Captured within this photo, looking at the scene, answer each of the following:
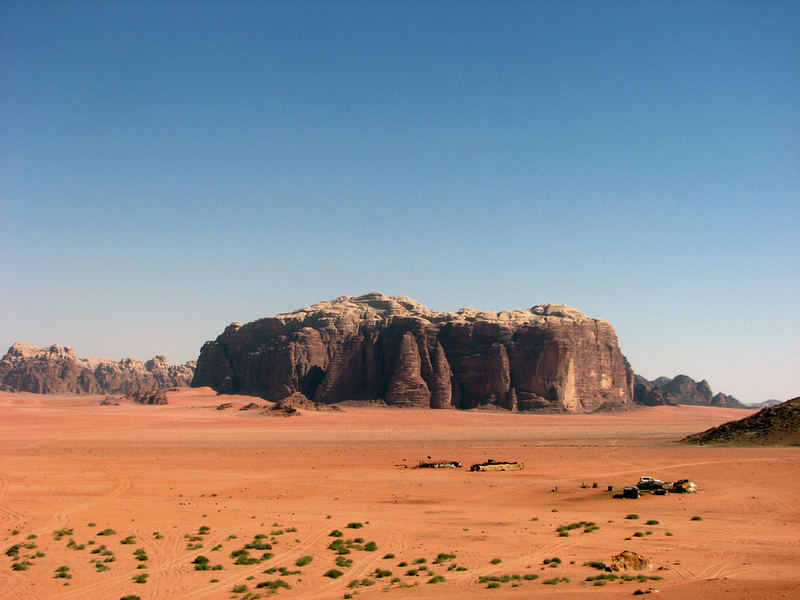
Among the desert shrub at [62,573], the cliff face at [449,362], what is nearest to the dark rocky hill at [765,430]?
the desert shrub at [62,573]

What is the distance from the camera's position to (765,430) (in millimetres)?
48312

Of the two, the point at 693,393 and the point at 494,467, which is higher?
the point at 693,393

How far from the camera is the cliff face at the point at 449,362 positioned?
3866 inches

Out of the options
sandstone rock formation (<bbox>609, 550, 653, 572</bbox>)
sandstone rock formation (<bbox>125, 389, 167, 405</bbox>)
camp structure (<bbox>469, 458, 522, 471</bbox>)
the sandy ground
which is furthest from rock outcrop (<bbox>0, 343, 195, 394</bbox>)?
sandstone rock formation (<bbox>609, 550, 653, 572</bbox>)

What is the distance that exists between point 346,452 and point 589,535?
2974cm

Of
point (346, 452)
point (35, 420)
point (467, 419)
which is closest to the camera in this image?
point (346, 452)

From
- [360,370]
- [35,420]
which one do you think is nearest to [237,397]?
[360,370]

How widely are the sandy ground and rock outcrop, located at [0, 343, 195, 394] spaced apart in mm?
117660

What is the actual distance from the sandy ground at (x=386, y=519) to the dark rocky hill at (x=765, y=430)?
2902 millimetres

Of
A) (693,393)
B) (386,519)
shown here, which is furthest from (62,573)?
(693,393)

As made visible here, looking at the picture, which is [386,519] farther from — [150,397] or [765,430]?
[150,397]

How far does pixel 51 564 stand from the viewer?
18141 mm

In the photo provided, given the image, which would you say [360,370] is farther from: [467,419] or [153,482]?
[153,482]

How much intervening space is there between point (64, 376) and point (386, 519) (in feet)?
557
